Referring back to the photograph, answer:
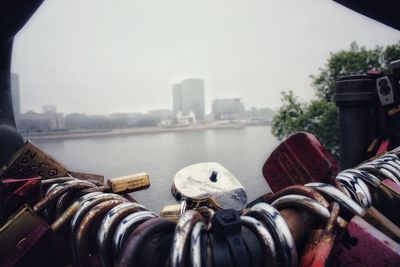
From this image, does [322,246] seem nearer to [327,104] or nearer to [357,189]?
[357,189]

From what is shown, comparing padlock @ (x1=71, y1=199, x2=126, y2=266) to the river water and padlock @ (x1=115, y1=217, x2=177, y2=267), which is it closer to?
padlock @ (x1=115, y1=217, x2=177, y2=267)

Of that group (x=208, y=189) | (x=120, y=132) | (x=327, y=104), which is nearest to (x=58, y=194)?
(x=208, y=189)

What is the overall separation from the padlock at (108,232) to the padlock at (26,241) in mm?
232

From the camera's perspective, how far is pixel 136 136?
396ft

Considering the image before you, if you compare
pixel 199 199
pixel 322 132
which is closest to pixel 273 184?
pixel 199 199

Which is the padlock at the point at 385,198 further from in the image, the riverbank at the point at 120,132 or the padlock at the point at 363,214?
the riverbank at the point at 120,132

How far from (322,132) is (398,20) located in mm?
26074

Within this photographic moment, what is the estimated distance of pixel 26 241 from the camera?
1.07m

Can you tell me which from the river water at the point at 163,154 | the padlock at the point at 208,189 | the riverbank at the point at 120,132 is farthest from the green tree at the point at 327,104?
the riverbank at the point at 120,132

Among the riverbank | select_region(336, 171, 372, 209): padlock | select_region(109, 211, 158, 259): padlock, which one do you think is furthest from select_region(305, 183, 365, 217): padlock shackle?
the riverbank

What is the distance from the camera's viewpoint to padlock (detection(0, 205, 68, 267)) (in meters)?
1.06

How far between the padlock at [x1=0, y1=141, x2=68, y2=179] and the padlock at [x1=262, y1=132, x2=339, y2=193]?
0.97m

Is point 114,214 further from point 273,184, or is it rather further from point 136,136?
point 136,136

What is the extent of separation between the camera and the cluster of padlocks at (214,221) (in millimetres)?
842
